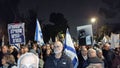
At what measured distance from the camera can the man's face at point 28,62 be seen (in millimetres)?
3973

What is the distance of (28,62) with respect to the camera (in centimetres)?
398

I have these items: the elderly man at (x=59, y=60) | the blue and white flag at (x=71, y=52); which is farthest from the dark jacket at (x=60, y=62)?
the blue and white flag at (x=71, y=52)

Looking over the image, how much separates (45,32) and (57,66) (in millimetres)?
48114

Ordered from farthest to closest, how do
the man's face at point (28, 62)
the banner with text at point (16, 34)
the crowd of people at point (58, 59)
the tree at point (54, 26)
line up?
the tree at point (54, 26)
the banner with text at point (16, 34)
the crowd of people at point (58, 59)
the man's face at point (28, 62)

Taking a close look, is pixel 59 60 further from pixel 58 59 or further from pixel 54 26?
pixel 54 26

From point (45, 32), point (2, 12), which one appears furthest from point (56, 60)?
point (45, 32)

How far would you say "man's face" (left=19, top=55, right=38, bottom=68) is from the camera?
397 cm

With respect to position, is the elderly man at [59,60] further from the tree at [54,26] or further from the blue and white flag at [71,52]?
the tree at [54,26]

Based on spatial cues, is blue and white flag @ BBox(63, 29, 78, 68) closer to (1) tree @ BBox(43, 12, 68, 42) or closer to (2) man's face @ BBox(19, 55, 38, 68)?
(2) man's face @ BBox(19, 55, 38, 68)

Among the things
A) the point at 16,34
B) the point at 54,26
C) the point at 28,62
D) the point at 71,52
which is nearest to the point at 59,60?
the point at 71,52

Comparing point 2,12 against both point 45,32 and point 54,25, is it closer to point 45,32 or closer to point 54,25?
point 45,32

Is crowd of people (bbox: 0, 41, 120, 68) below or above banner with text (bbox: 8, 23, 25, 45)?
below

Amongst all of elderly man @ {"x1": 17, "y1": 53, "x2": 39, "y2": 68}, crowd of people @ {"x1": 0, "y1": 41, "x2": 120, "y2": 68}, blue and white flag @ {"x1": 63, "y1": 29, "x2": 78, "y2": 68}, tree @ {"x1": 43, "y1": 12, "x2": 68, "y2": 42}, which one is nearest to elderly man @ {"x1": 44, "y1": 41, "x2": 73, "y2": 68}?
crowd of people @ {"x1": 0, "y1": 41, "x2": 120, "y2": 68}

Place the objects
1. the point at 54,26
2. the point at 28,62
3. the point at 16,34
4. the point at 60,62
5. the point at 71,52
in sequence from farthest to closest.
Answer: the point at 54,26 < the point at 16,34 < the point at 71,52 < the point at 60,62 < the point at 28,62
